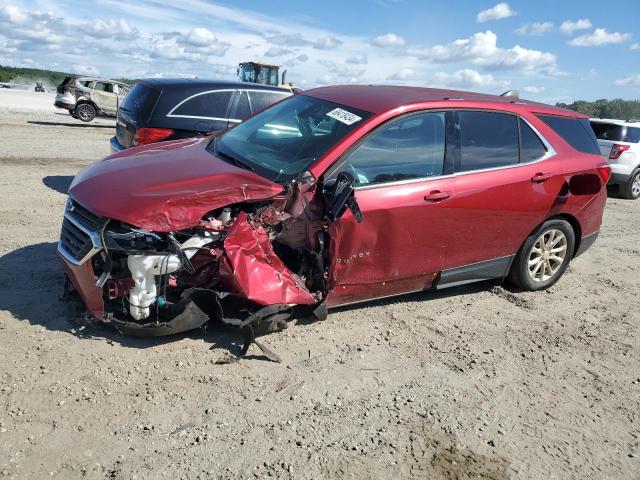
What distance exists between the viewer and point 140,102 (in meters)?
7.64

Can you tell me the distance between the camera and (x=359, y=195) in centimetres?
391

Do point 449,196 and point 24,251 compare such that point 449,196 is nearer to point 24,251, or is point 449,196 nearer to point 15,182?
point 24,251

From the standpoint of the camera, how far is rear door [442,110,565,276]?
447 cm

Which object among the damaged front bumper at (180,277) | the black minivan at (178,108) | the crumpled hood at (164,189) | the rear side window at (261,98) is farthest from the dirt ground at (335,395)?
the rear side window at (261,98)

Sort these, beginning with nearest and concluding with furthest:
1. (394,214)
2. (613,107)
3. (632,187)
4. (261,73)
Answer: (394,214)
(632,187)
(613,107)
(261,73)

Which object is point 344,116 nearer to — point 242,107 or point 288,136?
point 288,136

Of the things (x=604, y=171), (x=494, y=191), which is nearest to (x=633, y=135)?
(x=604, y=171)

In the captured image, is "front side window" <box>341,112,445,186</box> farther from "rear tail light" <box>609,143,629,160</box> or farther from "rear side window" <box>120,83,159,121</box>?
"rear tail light" <box>609,143,629,160</box>

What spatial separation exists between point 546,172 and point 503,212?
658 mm

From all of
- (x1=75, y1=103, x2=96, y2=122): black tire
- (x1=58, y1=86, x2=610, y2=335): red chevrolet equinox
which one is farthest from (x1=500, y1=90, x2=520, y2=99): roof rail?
(x1=75, y1=103, x2=96, y2=122): black tire

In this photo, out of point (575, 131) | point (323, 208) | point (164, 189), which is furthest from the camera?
point (575, 131)

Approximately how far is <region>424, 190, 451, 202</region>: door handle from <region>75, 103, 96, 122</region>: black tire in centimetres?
1953

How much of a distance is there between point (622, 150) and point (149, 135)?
9.92 metres

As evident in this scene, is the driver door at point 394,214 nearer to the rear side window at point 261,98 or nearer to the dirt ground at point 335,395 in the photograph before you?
the dirt ground at point 335,395
